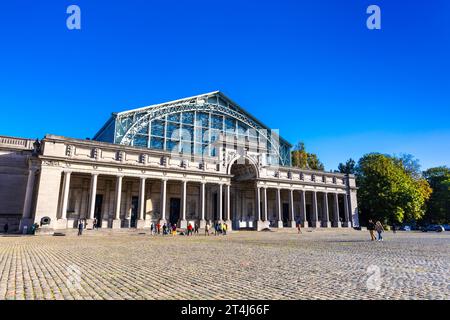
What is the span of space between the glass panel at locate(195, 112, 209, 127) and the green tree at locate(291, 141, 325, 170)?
82.8 feet

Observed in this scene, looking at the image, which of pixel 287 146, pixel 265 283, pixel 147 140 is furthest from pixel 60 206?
pixel 287 146

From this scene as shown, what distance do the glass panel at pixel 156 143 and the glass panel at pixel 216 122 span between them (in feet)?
35.7

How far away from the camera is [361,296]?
19.5 ft

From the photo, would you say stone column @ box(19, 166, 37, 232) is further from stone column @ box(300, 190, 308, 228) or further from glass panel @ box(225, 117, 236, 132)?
stone column @ box(300, 190, 308, 228)

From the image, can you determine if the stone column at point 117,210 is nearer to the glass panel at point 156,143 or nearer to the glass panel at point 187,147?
the glass panel at point 156,143

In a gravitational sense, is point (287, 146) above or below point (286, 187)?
above

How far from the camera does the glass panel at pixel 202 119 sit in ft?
177

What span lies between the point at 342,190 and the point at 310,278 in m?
54.4

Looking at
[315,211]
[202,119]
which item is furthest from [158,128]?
[315,211]

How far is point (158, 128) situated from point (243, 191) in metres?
18.9

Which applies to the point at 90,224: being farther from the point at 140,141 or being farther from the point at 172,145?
the point at 172,145

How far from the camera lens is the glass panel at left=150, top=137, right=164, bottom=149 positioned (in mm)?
49125

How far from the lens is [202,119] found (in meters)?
54.7
